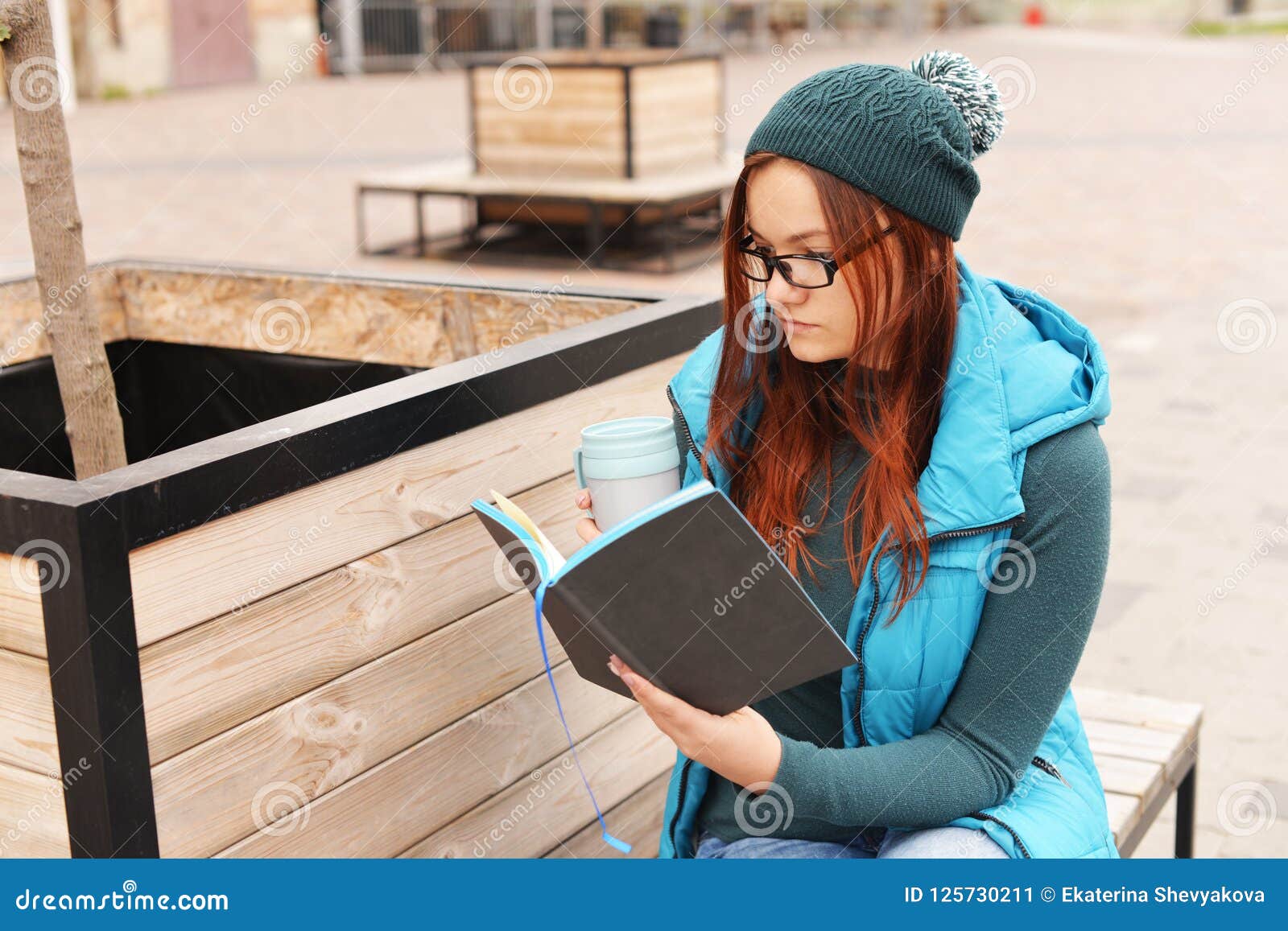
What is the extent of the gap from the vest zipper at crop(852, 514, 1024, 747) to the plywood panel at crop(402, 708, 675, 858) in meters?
0.58

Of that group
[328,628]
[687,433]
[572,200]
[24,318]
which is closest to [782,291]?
[687,433]

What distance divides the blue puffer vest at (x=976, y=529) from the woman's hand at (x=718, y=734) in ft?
0.55

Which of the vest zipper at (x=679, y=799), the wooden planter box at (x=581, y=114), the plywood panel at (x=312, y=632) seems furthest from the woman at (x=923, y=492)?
the wooden planter box at (x=581, y=114)

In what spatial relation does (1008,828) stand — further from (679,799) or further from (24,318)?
(24,318)

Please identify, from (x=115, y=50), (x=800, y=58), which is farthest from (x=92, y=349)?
(x=800, y=58)

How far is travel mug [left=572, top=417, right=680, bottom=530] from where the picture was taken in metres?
1.73

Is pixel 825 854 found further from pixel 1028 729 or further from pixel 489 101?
pixel 489 101

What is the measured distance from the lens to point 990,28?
107ft

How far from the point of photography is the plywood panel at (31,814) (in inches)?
60.1

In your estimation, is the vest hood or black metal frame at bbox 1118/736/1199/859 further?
black metal frame at bbox 1118/736/1199/859

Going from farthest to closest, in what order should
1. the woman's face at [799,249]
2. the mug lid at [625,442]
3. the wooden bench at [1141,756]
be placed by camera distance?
the wooden bench at [1141,756], the mug lid at [625,442], the woman's face at [799,249]

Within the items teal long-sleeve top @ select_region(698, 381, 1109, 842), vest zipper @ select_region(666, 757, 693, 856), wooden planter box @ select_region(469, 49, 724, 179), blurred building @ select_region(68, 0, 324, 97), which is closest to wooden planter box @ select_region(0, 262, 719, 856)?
vest zipper @ select_region(666, 757, 693, 856)

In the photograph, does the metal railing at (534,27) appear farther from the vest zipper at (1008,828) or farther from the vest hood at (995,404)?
the vest zipper at (1008,828)

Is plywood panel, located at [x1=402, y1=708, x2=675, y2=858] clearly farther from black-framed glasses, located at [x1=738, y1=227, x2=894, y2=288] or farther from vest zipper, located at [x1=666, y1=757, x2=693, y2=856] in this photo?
black-framed glasses, located at [x1=738, y1=227, x2=894, y2=288]
